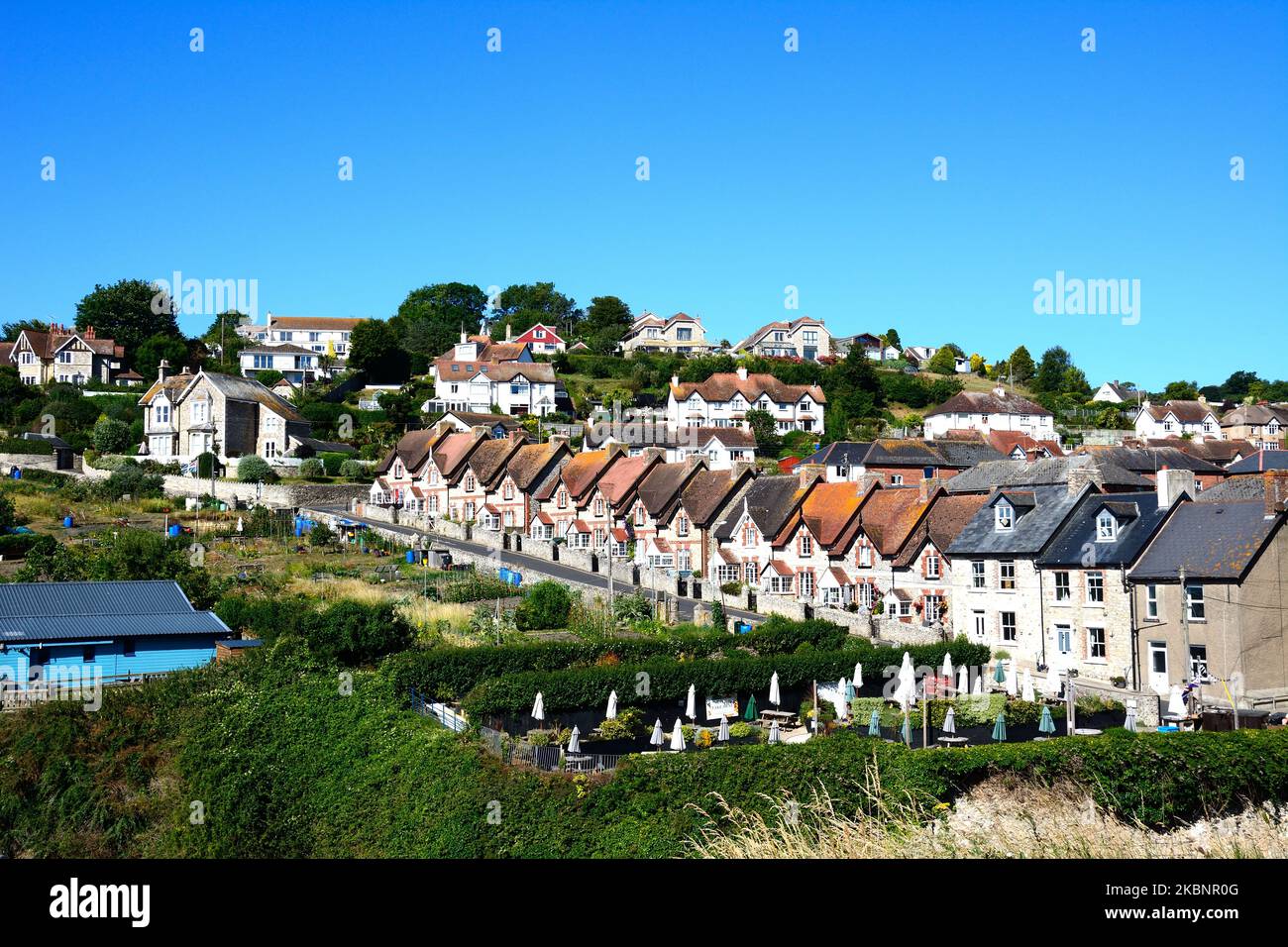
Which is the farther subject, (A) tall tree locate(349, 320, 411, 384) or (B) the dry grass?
(A) tall tree locate(349, 320, 411, 384)

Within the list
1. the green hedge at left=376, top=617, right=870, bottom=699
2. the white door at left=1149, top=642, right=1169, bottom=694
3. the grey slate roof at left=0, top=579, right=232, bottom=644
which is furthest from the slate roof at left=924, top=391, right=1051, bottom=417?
the grey slate roof at left=0, top=579, right=232, bottom=644

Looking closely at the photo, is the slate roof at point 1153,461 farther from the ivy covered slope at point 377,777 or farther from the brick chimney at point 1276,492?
the ivy covered slope at point 377,777

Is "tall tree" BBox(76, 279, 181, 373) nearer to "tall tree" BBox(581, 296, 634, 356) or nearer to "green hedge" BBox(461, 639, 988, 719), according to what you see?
"tall tree" BBox(581, 296, 634, 356)

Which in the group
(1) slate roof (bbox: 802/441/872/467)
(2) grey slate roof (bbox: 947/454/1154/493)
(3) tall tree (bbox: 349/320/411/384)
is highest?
(3) tall tree (bbox: 349/320/411/384)

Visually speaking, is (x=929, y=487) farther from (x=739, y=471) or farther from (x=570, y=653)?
(x=570, y=653)

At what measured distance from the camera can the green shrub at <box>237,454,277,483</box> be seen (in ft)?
229

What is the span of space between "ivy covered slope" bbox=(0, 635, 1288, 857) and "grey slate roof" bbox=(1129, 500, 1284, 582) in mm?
13061

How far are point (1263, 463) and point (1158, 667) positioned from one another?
2740 centimetres

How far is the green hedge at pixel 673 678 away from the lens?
31.5 metres

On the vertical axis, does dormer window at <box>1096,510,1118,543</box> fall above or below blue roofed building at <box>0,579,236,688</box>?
above

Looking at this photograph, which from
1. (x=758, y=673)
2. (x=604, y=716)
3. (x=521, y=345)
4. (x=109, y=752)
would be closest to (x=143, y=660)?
(x=109, y=752)

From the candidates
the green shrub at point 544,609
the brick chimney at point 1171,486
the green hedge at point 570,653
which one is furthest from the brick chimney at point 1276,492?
the green shrub at point 544,609

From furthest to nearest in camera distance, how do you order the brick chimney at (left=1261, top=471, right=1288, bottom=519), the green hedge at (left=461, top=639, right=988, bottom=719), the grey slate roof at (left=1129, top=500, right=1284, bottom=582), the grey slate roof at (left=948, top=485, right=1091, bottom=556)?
the grey slate roof at (left=948, top=485, right=1091, bottom=556) → the brick chimney at (left=1261, top=471, right=1288, bottom=519) → the grey slate roof at (left=1129, top=500, right=1284, bottom=582) → the green hedge at (left=461, top=639, right=988, bottom=719)
